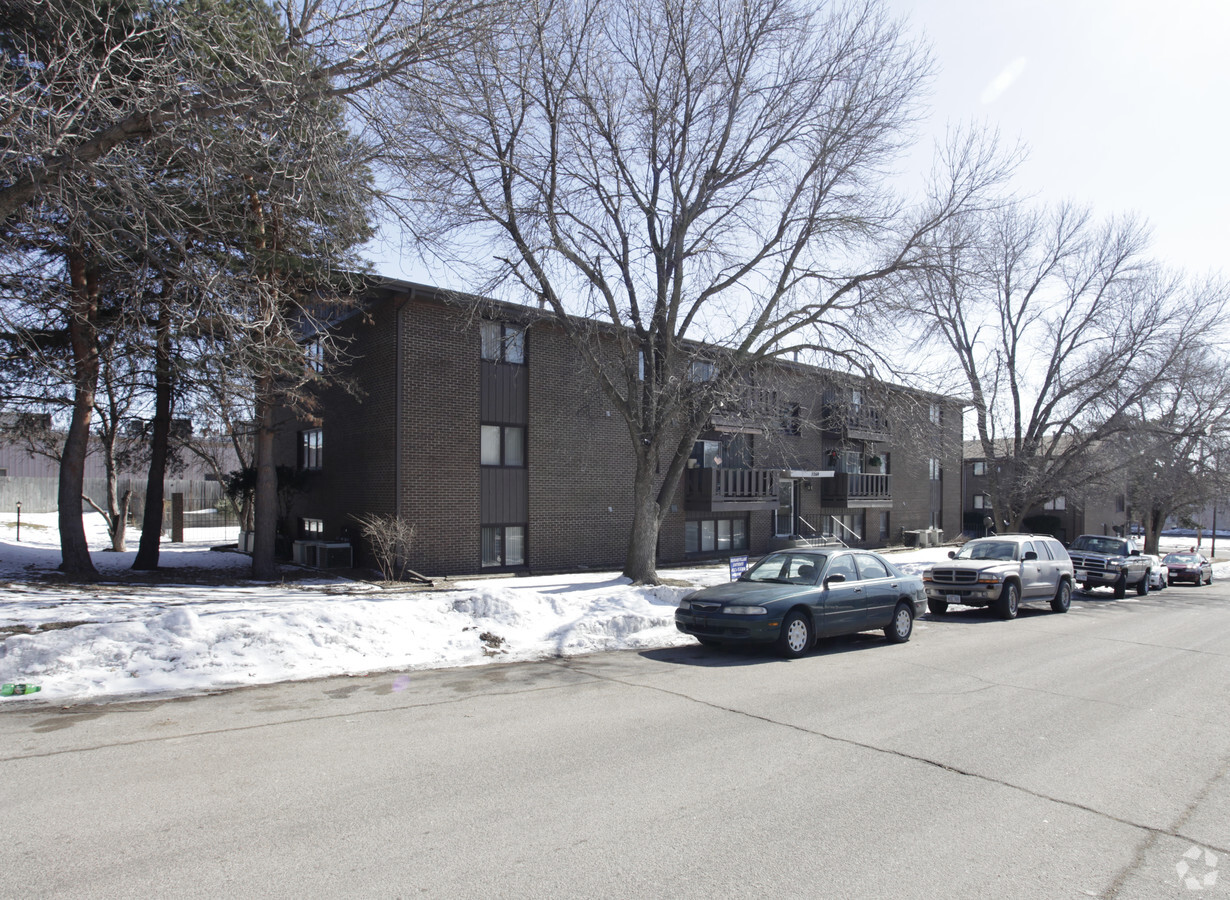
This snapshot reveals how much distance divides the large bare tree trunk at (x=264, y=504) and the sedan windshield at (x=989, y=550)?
628 inches

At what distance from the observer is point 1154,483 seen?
36625 mm

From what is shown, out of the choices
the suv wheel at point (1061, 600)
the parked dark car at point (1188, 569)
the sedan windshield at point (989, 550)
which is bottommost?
the parked dark car at point (1188, 569)

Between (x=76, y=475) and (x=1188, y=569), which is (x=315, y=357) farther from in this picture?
(x=1188, y=569)

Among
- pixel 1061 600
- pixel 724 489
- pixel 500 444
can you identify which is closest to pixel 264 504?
pixel 500 444

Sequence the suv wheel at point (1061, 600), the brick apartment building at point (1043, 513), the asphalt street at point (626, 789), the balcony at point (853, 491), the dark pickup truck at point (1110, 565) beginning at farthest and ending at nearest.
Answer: the brick apartment building at point (1043, 513)
the balcony at point (853, 491)
the dark pickup truck at point (1110, 565)
the suv wheel at point (1061, 600)
the asphalt street at point (626, 789)

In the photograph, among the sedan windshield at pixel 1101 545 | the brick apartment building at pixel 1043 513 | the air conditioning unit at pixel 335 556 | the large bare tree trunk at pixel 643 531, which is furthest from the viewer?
the brick apartment building at pixel 1043 513

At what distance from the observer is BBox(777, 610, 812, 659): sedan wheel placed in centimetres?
1034

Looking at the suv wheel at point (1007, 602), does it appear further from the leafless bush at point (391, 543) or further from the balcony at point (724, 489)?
the leafless bush at point (391, 543)

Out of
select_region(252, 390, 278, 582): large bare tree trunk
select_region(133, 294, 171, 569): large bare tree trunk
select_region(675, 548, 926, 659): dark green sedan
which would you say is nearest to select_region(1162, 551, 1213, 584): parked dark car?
select_region(675, 548, 926, 659): dark green sedan

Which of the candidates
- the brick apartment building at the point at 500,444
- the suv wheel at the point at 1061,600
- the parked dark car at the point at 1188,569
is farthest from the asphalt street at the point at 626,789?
the parked dark car at the point at 1188,569

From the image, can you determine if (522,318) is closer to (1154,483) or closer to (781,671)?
(781,671)

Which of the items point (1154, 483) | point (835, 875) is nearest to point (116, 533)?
point (835, 875)

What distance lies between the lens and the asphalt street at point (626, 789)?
13.1 ft

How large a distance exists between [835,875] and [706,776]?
63.2 inches
